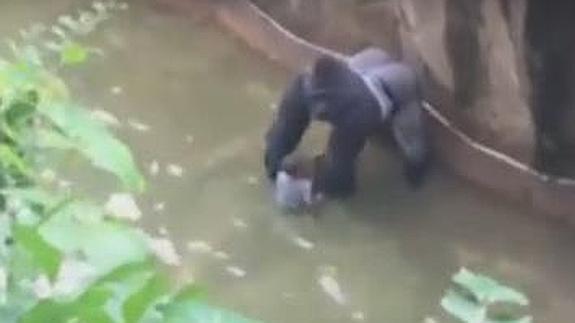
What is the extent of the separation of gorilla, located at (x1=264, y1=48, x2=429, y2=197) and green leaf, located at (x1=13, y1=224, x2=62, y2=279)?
2290 millimetres

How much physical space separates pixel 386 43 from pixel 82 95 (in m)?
0.79

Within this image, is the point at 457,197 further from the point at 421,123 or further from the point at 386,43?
the point at 386,43

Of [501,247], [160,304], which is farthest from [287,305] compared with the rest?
[160,304]

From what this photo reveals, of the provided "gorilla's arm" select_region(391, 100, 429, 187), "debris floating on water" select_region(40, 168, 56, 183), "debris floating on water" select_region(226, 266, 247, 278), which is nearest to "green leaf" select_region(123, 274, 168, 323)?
"debris floating on water" select_region(40, 168, 56, 183)

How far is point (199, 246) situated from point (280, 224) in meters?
0.20

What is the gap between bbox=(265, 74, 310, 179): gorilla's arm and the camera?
331 cm

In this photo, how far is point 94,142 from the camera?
117cm

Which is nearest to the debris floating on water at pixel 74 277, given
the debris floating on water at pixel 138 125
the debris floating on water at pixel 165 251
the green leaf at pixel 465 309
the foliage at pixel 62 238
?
the foliage at pixel 62 238

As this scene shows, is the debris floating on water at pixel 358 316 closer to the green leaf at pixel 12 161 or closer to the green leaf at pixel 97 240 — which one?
the green leaf at pixel 12 161

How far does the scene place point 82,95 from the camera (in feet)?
12.2

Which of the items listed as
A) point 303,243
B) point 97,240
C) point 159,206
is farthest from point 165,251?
point 97,240

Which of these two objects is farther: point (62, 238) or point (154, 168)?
point (154, 168)

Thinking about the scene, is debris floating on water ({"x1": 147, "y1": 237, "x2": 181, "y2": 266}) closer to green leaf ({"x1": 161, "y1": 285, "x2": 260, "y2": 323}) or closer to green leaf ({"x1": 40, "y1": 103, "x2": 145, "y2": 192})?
green leaf ({"x1": 40, "y1": 103, "x2": 145, "y2": 192})

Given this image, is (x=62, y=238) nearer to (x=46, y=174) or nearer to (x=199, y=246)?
(x=46, y=174)
